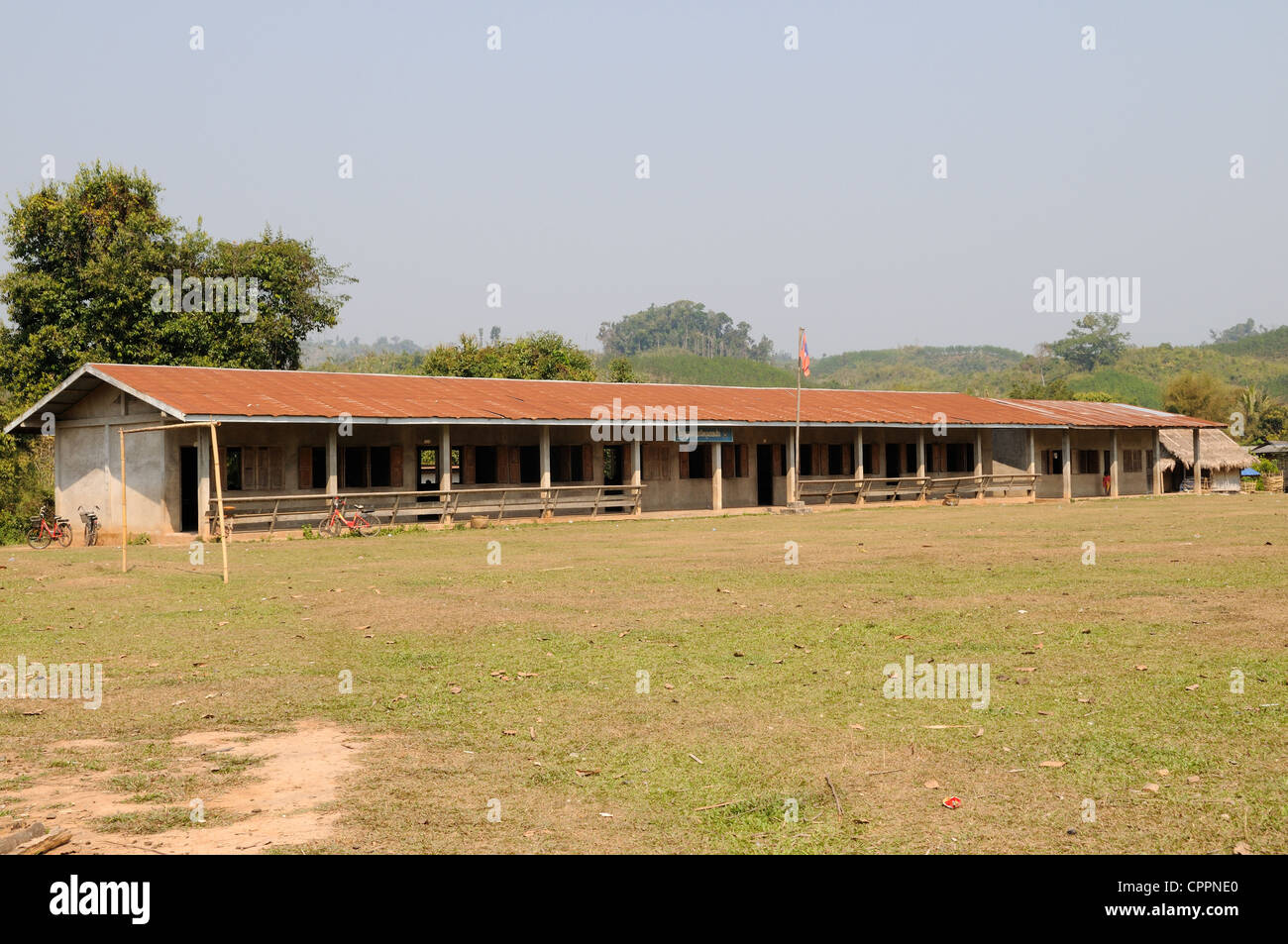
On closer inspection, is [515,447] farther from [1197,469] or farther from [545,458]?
[1197,469]

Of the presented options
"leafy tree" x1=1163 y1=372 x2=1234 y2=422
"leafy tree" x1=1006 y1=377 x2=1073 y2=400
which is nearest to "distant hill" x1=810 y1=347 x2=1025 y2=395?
"leafy tree" x1=1006 y1=377 x2=1073 y2=400

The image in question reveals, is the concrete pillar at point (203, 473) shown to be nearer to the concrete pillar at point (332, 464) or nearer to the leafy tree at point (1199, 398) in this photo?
the concrete pillar at point (332, 464)

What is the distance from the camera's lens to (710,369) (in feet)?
452

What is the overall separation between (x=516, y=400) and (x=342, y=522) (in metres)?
8.37

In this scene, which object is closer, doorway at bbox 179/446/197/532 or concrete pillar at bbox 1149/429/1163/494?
doorway at bbox 179/446/197/532

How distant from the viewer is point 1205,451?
54.6 metres

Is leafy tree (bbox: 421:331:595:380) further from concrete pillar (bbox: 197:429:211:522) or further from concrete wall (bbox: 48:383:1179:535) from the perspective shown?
concrete pillar (bbox: 197:429:211:522)

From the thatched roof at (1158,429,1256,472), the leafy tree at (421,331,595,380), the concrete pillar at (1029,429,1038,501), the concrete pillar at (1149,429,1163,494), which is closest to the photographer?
the concrete pillar at (1029,429,1038,501)

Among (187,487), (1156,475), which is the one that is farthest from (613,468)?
(1156,475)

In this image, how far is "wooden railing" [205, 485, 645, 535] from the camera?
86.1ft

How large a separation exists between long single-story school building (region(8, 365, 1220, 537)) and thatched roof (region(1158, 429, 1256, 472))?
4.27 metres

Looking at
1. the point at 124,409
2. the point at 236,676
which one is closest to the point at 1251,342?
the point at 124,409
